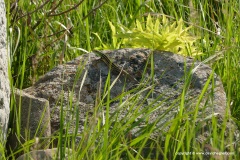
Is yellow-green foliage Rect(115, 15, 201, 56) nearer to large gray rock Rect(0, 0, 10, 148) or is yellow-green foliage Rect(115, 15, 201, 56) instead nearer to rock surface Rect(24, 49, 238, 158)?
rock surface Rect(24, 49, 238, 158)

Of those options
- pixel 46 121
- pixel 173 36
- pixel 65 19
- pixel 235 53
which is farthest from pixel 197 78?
pixel 65 19

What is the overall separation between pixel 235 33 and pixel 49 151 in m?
1.77

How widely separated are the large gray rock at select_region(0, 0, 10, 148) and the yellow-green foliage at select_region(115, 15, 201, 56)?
79 cm

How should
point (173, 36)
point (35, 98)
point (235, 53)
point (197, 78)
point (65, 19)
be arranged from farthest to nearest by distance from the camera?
point (65, 19)
point (235, 53)
point (173, 36)
point (197, 78)
point (35, 98)

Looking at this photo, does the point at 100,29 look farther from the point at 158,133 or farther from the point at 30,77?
the point at 158,133

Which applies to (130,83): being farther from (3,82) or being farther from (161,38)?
(3,82)

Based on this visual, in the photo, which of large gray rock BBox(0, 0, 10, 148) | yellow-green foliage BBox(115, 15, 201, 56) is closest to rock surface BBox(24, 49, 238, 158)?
yellow-green foliage BBox(115, 15, 201, 56)

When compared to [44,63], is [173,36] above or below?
above

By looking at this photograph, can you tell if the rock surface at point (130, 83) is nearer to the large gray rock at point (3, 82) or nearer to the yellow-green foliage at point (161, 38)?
the yellow-green foliage at point (161, 38)

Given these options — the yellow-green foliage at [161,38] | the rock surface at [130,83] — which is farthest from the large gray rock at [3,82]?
the yellow-green foliage at [161,38]

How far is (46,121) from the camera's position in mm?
2518

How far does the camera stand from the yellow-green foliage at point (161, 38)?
3.00m

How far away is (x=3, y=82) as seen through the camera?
2391 millimetres

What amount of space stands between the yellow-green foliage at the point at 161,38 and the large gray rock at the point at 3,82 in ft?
2.60
